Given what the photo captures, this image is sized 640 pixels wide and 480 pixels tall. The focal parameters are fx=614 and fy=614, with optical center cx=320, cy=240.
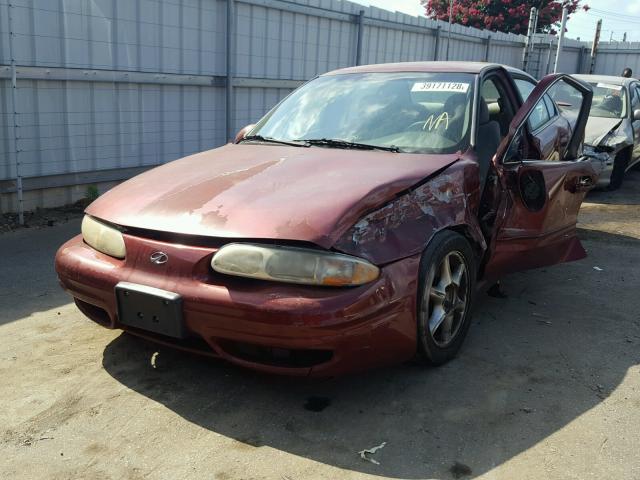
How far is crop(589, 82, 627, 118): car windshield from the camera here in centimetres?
895

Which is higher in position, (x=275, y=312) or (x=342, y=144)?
(x=342, y=144)

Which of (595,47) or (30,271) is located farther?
(595,47)

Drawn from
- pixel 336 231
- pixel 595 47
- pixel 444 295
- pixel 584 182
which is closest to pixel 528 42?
pixel 595 47

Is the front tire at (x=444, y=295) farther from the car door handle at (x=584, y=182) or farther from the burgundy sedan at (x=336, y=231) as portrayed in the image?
the car door handle at (x=584, y=182)

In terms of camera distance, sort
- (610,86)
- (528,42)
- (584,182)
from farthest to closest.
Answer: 1. (528,42)
2. (610,86)
3. (584,182)

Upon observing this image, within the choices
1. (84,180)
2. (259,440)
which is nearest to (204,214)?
(259,440)

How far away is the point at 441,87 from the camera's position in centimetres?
385

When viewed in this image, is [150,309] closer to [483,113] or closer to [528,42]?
[483,113]

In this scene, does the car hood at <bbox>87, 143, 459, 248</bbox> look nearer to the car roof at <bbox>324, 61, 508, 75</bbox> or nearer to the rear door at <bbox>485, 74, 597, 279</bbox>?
the rear door at <bbox>485, 74, 597, 279</bbox>

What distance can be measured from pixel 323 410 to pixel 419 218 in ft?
3.27

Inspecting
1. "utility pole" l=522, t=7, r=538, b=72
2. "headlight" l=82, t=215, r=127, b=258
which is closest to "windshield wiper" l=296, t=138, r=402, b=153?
"headlight" l=82, t=215, r=127, b=258

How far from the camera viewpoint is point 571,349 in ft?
11.5

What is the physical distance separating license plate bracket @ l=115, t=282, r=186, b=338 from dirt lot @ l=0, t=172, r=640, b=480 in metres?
0.39

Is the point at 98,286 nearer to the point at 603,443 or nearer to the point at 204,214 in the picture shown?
the point at 204,214
